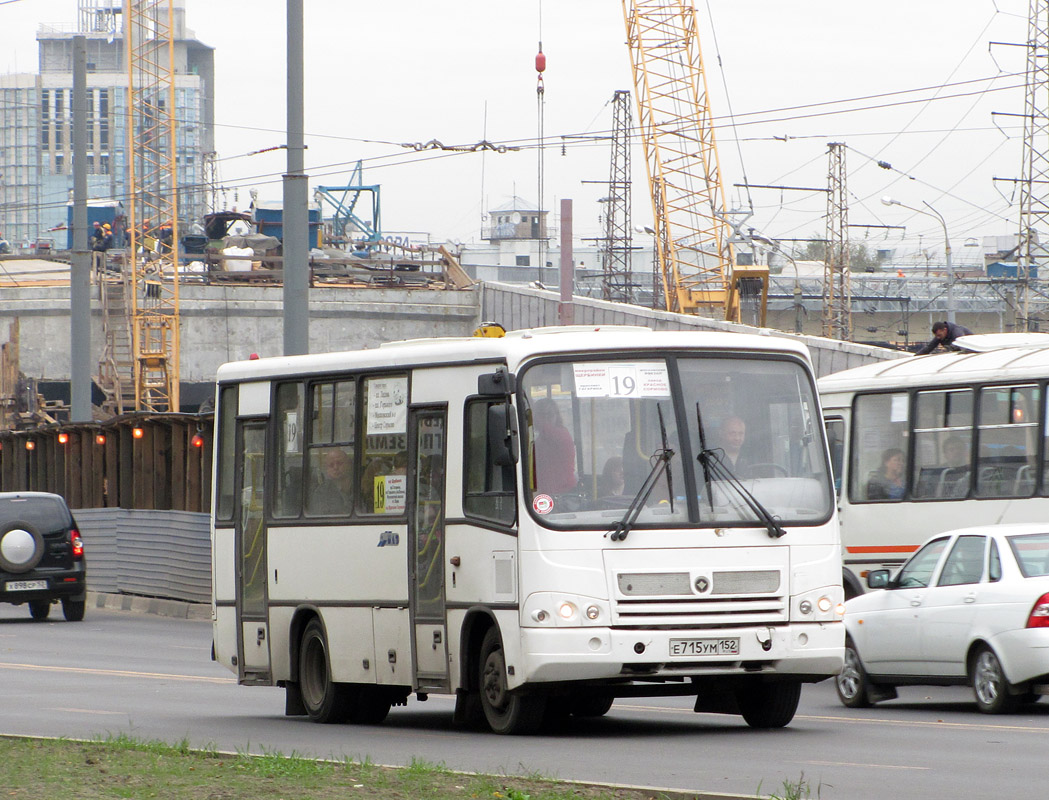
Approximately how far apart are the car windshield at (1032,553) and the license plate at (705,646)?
A: 3.16 metres

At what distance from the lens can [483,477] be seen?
11984mm

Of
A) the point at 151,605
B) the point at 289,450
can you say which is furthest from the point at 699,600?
the point at 151,605

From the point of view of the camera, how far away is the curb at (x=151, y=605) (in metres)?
29.8

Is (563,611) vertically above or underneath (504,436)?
underneath

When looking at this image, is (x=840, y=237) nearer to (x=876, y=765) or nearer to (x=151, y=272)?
(x=151, y=272)

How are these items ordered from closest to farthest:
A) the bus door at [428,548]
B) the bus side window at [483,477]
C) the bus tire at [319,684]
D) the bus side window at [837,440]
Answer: the bus side window at [483,477]
the bus door at [428,548]
the bus tire at [319,684]
the bus side window at [837,440]

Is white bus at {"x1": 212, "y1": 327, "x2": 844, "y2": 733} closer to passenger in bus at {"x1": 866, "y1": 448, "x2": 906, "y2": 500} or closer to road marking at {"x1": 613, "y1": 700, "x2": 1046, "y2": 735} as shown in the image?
road marking at {"x1": 613, "y1": 700, "x2": 1046, "y2": 735}

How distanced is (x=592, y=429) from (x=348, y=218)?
101 meters

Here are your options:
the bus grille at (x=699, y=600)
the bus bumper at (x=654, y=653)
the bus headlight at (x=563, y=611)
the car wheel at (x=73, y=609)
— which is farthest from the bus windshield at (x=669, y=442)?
the car wheel at (x=73, y=609)

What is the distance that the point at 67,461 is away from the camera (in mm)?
37562

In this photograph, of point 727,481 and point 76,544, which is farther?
point 76,544

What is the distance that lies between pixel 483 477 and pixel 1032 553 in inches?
173

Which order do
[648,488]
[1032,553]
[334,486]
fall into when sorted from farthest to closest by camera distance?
[1032,553] → [334,486] → [648,488]

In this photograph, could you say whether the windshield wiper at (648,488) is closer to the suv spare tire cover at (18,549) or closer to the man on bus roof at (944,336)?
the man on bus roof at (944,336)
